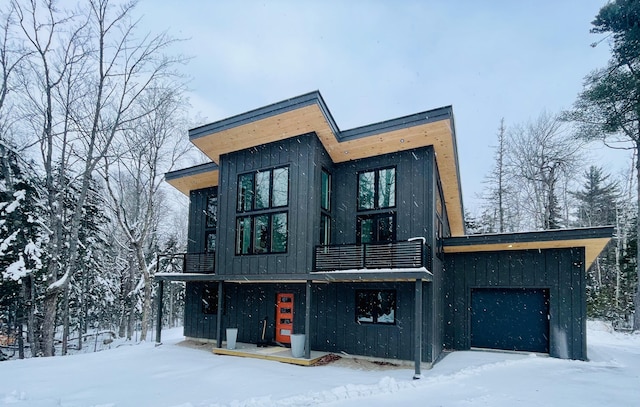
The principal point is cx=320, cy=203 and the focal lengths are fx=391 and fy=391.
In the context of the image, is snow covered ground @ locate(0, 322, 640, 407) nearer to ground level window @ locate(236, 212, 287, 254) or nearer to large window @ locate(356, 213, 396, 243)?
ground level window @ locate(236, 212, 287, 254)


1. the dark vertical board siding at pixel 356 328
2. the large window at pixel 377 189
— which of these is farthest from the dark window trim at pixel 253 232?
the large window at pixel 377 189

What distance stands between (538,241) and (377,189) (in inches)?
179

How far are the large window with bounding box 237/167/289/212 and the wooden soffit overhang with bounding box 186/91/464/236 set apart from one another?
3.11ft

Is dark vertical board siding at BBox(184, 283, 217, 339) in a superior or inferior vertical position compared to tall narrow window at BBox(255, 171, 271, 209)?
inferior

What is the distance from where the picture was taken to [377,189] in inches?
448

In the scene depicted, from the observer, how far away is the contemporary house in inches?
396

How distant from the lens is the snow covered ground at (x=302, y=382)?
644 cm

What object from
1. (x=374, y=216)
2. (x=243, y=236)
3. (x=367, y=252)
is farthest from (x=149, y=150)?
(x=367, y=252)

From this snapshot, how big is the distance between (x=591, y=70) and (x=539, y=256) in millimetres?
12205

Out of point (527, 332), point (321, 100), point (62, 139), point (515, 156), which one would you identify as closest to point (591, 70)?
point (515, 156)

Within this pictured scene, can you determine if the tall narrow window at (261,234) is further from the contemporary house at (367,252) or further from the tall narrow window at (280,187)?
the tall narrow window at (280,187)

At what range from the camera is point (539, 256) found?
451 inches

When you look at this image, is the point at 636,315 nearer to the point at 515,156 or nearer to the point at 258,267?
the point at 515,156

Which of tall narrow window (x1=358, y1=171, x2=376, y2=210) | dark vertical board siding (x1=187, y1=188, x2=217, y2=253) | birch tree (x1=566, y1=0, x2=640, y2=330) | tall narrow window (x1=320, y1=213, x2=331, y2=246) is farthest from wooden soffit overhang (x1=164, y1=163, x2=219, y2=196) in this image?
birch tree (x1=566, y1=0, x2=640, y2=330)
